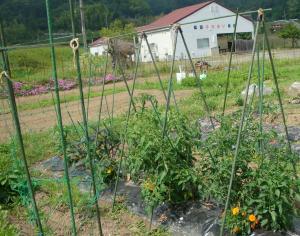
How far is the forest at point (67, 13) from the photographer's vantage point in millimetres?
32772

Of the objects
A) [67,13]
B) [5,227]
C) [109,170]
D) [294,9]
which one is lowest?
[5,227]

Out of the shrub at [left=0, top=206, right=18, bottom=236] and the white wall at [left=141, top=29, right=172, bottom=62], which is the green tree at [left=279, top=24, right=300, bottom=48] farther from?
the shrub at [left=0, top=206, right=18, bottom=236]

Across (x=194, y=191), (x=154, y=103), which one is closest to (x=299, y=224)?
(x=194, y=191)

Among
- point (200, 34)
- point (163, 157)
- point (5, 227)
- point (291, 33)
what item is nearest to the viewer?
point (163, 157)

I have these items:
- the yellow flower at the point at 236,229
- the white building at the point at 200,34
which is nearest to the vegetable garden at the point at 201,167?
the yellow flower at the point at 236,229

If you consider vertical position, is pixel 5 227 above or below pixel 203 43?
below

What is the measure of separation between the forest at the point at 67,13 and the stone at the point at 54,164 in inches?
592

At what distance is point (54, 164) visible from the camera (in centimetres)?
521

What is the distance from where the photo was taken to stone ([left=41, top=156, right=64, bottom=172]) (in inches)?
201

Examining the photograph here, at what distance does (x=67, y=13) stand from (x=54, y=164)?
31.5 meters

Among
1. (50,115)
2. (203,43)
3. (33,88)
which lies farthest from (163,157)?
(203,43)

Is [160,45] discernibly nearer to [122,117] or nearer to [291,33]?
[291,33]

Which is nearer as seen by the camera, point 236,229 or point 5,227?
point 236,229

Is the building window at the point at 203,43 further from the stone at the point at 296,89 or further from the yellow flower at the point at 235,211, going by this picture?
the yellow flower at the point at 235,211
